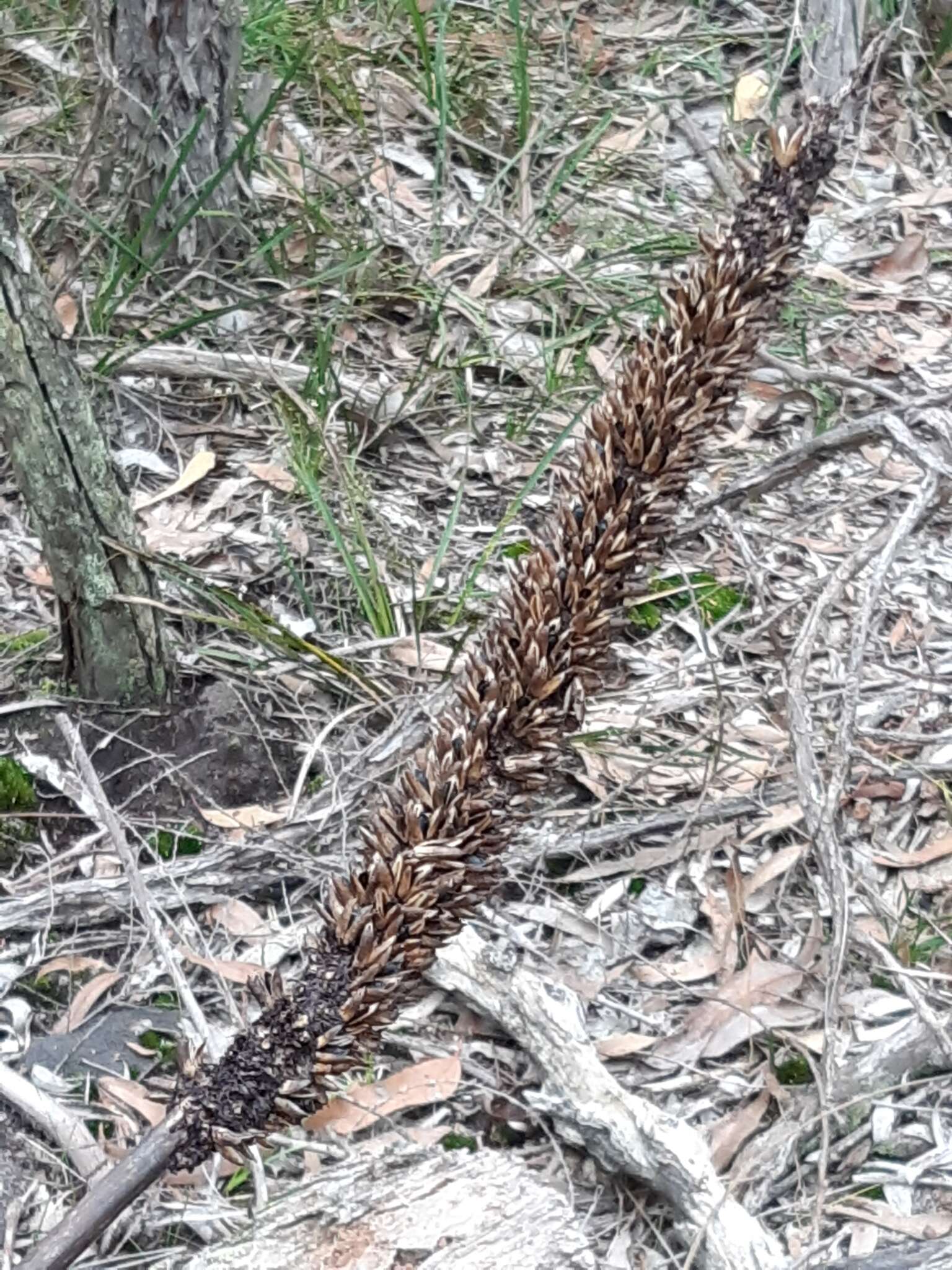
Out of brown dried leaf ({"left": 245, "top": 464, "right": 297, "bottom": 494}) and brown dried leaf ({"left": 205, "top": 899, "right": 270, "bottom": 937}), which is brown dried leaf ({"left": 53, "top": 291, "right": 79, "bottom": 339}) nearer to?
brown dried leaf ({"left": 245, "top": 464, "right": 297, "bottom": 494})

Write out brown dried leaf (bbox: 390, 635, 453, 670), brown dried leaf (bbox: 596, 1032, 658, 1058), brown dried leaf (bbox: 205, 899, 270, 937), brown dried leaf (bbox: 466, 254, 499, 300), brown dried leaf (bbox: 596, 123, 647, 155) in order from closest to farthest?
brown dried leaf (bbox: 596, 1032, 658, 1058) < brown dried leaf (bbox: 205, 899, 270, 937) < brown dried leaf (bbox: 390, 635, 453, 670) < brown dried leaf (bbox: 466, 254, 499, 300) < brown dried leaf (bbox: 596, 123, 647, 155)

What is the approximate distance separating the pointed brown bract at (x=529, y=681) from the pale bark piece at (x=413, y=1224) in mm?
235

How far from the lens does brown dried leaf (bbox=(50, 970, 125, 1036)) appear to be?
2.18 m

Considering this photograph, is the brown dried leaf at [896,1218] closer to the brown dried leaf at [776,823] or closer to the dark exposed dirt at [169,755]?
the brown dried leaf at [776,823]

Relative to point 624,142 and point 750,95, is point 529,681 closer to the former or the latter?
point 624,142

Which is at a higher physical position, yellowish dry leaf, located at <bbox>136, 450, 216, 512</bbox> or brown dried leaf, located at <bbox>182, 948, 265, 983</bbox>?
yellowish dry leaf, located at <bbox>136, 450, 216, 512</bbox>

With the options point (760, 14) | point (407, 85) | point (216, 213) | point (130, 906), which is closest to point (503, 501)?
point (216, 213)

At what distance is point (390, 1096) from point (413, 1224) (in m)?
0.30

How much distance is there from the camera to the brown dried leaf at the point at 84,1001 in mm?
2178

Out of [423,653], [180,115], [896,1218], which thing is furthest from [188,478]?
[896,1218]

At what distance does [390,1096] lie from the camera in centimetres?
208

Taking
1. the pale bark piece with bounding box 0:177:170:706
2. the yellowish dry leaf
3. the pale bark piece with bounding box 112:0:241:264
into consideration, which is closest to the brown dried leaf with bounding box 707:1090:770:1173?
the pale bark piece with bounding box 0:177:170:706

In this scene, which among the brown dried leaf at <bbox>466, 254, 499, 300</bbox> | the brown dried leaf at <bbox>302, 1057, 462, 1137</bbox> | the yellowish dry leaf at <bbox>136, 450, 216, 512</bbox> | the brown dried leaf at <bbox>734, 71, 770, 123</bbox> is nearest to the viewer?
the brown dried leaf at <bbox>302, 1057, 462, 1137</bbox>

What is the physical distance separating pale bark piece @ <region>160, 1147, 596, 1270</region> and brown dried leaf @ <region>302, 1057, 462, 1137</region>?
18 centimetres
